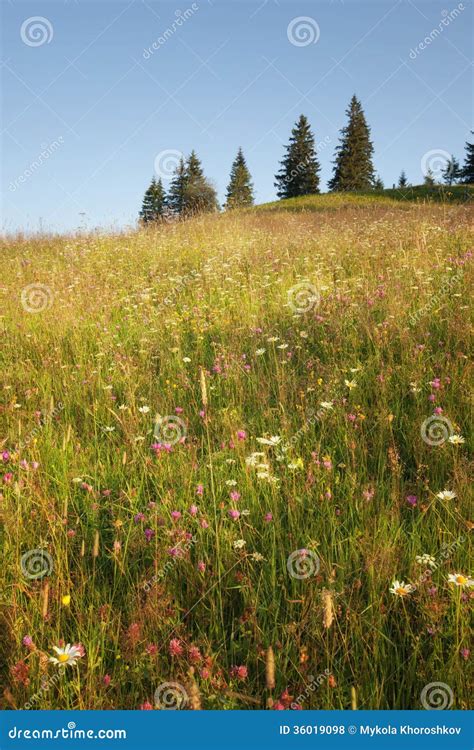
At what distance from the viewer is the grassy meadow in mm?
1764

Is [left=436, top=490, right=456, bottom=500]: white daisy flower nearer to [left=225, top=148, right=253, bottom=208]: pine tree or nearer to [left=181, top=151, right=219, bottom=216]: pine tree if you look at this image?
[left=181, top=151, right=219, bottom=216]: pine tree

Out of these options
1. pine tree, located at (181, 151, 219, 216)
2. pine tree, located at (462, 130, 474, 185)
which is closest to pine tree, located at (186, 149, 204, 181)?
pine tree, located at (181, 151, 219, 216)

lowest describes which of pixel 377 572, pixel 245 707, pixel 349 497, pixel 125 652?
pixel 245 707

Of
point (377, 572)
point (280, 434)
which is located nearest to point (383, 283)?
point (280, 434)

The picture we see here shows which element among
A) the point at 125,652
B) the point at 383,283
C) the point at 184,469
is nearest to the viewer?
the point at 125,652

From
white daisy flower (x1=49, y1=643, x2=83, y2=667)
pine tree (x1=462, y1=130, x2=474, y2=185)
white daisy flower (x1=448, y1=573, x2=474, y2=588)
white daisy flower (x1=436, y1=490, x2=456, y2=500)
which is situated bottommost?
white daisy flower (x1=49, y1=643, x2=83, y2=667)

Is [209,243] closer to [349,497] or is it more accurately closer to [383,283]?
[383,283]

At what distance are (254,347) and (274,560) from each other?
2452 millimetres

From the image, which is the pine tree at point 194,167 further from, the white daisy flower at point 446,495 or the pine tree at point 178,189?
the white daisy flower at point 446,495

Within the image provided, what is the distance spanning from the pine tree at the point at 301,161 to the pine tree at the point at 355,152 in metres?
2.84

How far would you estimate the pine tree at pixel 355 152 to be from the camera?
53.8 metres

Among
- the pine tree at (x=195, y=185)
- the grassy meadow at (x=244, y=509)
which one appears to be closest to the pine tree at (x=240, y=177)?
the pine tree at (x=195, y=185)

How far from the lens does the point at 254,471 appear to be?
8.86ft

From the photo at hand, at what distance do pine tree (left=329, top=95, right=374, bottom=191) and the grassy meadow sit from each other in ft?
177
